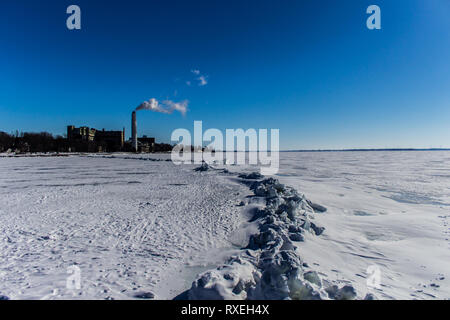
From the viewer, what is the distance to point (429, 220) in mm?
5812

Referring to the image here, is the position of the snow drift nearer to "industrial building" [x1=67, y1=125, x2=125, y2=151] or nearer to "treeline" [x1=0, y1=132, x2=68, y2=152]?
"treeline" [x1=0, y1=132, x2=68, y2=152]

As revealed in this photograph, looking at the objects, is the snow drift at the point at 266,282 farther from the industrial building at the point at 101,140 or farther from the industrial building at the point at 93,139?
the industrial building at the point at 93,139

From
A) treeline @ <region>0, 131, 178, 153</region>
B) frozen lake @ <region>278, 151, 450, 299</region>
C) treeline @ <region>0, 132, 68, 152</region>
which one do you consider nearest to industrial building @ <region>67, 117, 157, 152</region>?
treeline @ <region>0, 131, 178, 153</region>

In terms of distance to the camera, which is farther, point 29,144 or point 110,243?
point 29,144

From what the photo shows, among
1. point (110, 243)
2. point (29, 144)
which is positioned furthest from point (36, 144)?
point (110, 243)

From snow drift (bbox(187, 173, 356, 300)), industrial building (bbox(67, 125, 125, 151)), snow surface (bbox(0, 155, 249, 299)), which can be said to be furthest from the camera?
industrial building (bbox(67, 125, 125, 151))

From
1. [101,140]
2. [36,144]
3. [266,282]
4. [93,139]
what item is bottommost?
[266,282]

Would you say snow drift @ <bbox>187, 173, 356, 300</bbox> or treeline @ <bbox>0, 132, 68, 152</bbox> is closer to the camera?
snow drift @ <bbox>187, 173, 356, 300</bbox>

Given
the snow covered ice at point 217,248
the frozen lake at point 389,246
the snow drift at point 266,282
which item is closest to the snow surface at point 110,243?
the snow covered ice at point 217,248

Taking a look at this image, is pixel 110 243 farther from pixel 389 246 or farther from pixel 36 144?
pixel 36 144

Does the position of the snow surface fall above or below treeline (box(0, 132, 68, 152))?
below

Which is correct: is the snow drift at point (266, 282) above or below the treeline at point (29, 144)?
below
